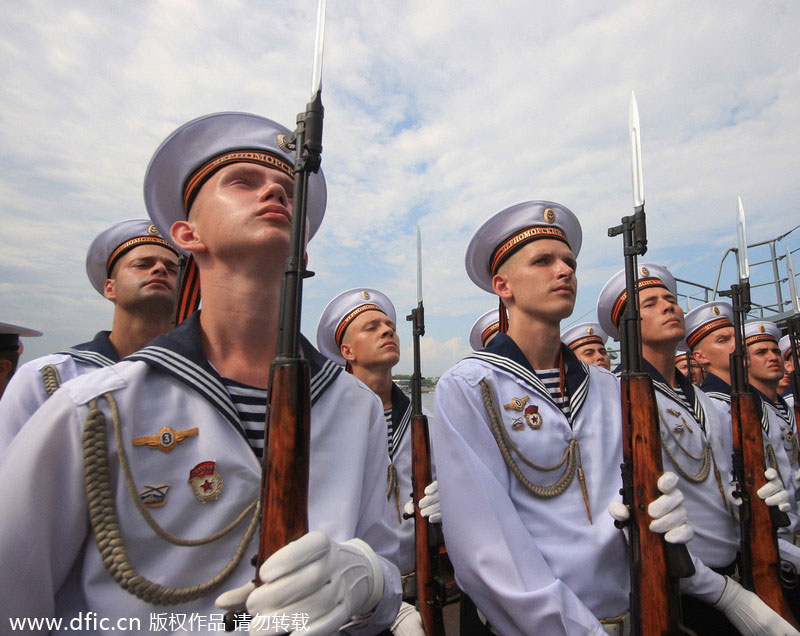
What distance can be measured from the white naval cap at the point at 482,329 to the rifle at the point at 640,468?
5.36 metres

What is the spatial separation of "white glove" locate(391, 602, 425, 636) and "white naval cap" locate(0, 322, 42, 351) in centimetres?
405

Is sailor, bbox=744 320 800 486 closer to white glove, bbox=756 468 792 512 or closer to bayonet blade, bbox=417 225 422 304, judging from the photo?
white glove, bbox=756 468 792 512

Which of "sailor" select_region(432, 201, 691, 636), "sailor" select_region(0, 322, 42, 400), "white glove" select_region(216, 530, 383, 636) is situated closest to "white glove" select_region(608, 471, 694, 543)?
"sailor" select_region(432, 201, 691, 636)

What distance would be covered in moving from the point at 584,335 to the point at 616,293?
3.06 m

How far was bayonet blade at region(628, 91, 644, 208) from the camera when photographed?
8.87ft

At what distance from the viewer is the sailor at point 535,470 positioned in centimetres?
219

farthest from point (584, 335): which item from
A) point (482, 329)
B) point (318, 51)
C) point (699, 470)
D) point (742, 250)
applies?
point (318, 51)

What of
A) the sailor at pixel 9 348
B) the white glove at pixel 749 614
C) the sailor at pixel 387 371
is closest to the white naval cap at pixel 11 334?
the sailor at pixel 9 348

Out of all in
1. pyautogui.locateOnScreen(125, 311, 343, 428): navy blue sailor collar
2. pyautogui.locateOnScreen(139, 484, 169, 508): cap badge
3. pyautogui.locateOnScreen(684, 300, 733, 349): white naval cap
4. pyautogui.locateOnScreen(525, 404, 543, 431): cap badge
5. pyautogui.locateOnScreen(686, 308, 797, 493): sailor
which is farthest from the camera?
pyautogui.locateOnScreen(684, 300, 733, 349): white naval cap

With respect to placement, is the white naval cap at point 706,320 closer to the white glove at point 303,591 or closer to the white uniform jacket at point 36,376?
the white glove at point 303,591

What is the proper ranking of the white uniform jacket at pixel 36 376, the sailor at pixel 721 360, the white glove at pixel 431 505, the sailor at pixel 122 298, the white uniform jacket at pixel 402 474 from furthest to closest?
the sailor at pixel 721 360 → the white uniform jacket at pixel 402 474 → the white glove at pixel 431 505 → the sailor at pixel 122 298 → the white uniform jacket at pixel 36 376

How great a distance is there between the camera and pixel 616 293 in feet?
16.3

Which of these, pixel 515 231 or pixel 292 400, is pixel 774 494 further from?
pixel 292 400

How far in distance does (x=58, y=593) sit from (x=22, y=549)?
24cm
